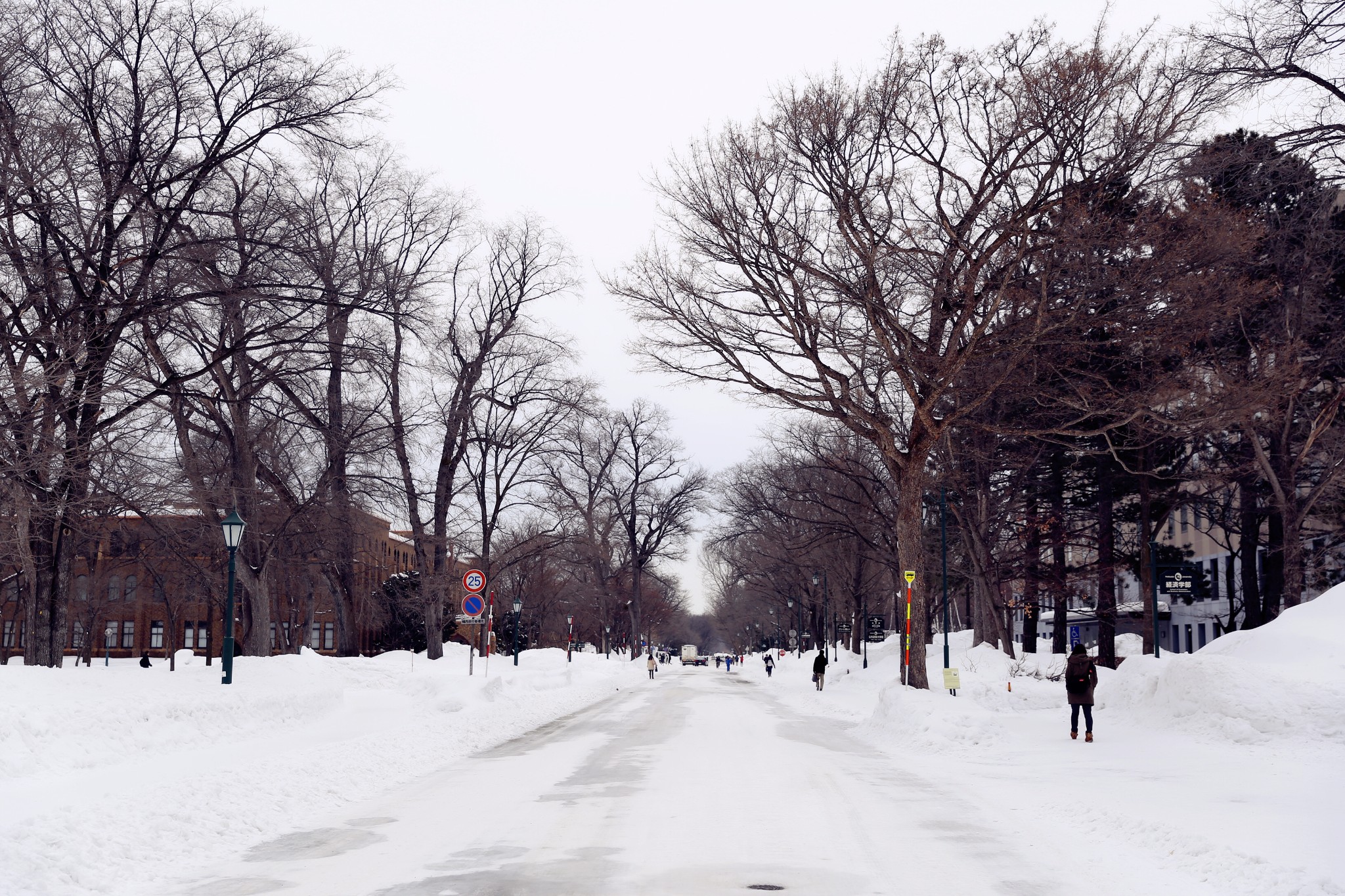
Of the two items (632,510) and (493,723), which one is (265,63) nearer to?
(493,723)

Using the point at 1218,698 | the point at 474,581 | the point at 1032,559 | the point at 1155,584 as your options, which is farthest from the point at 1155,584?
the point at 474,581

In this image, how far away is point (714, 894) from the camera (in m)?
7.66

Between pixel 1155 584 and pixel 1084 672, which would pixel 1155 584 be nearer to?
pixel 1155 584

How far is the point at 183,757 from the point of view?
14312 mm

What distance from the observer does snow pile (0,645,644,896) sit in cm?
873

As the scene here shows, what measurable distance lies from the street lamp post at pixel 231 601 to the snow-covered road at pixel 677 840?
5220mm

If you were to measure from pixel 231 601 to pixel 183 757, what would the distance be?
561 centimetres

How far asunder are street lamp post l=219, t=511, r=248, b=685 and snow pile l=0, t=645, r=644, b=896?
0.29 metres

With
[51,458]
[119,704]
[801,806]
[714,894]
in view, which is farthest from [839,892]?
[51,458]

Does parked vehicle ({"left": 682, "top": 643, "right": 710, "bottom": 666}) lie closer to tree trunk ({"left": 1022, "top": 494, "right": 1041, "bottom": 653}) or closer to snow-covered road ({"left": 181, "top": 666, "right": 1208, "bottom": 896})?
tree trunk ({"left": 1022, "top": 494, "right": 1041, "bottom": 653})

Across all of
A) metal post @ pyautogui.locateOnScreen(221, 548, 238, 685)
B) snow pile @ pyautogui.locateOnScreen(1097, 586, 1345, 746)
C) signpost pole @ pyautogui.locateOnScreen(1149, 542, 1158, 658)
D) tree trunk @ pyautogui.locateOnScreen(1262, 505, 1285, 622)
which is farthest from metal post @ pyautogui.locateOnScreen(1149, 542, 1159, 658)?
metal post @ pyautogui.locateOnScreen(221, 548, 238, 685)

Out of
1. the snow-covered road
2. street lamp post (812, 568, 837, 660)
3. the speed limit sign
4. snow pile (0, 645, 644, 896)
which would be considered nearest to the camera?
the snow-covered road

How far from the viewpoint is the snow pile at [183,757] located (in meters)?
8.73

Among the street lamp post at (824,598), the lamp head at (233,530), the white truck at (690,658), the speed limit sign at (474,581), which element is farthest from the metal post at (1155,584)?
the white truck at (690,658)
